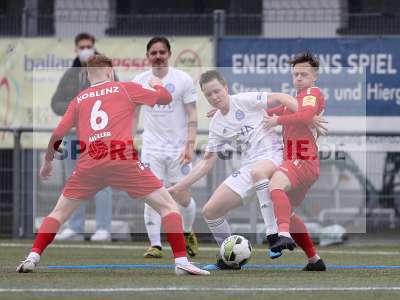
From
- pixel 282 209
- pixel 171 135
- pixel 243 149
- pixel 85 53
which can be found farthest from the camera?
pixel 85 53

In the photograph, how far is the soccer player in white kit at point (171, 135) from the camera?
1323 centimetres

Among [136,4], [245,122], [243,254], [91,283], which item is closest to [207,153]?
[245,122]

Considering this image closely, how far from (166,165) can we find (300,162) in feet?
9.33

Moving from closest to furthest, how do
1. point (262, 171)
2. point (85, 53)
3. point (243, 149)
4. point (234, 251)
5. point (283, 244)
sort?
point (283, 244) < point (234, 251) < point (262, 171) < point (243, 149) < point (85, 53)

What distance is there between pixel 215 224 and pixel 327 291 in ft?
9.78

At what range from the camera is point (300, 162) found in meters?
11.0

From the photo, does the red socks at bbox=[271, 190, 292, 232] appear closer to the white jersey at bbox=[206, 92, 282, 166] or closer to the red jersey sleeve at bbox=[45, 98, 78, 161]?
the white jersey at bbox=[206, 92, 282, 166]

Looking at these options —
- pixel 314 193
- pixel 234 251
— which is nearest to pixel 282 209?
pixel 234 251

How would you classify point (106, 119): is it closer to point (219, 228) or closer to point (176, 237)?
point (176, 237)

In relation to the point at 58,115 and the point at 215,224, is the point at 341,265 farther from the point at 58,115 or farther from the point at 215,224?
the point at 58,115

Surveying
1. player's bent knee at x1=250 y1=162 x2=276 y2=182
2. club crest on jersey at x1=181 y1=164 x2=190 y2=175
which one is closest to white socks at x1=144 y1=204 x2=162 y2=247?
club crest on jersey at x1=181 y1=164 x2=190 y2=175

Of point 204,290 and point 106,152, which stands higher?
point 106,152

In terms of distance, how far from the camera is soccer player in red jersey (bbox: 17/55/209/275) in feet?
34.0

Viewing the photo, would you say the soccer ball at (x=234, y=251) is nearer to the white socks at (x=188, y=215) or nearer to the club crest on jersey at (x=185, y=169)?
the white socks at (x=188, y=215)
